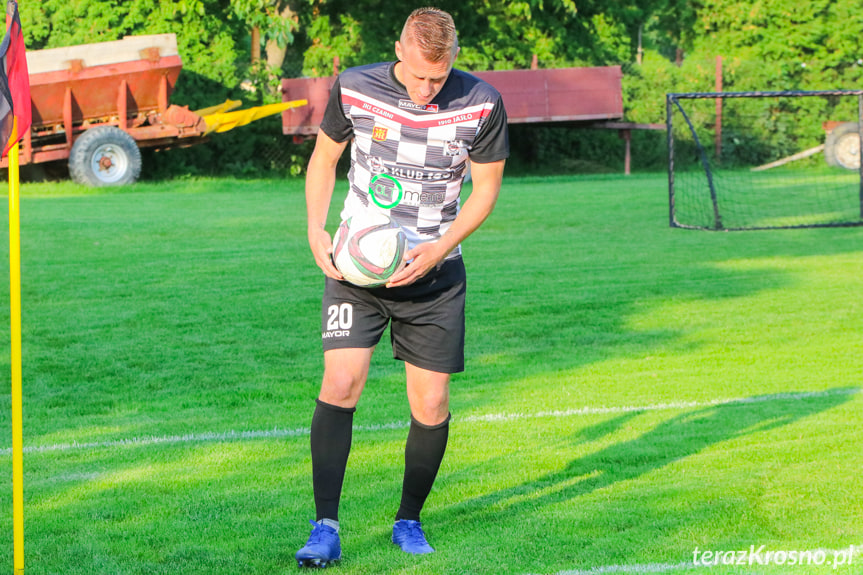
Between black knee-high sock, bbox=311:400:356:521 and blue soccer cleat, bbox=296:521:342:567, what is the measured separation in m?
0.07

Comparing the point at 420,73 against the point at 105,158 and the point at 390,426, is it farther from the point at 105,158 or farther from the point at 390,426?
the point at 105,158

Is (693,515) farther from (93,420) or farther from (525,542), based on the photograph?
(93,420)

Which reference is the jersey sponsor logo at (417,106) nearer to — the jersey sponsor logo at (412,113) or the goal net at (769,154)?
the jersey sponsor logo at (412,113)

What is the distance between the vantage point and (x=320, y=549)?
3.96 metres

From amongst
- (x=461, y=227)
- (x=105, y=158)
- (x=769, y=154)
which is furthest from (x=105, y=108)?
(x=461, y=227)

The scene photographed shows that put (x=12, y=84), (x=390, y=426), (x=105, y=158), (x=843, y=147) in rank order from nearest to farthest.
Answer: (x=12, y=84)
(x=390, y=426)
(x=105, y=158)
(x=843, y=147)

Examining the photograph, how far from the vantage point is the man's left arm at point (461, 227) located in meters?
3.94

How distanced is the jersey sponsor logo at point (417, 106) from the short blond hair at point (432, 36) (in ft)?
0.68

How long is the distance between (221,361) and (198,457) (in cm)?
262

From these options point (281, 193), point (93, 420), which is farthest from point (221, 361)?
point (281, 193)

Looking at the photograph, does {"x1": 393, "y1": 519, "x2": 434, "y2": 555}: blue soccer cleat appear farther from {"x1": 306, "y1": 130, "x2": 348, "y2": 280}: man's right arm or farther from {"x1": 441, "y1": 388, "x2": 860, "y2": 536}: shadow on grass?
{"x1": 306, "y1": 130, "x2": 348, "y2": 280}: man's right arm

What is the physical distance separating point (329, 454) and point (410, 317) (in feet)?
1.89

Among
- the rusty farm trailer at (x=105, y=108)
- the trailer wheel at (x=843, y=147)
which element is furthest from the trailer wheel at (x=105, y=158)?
the trailer wheel at (x=843, y=147)

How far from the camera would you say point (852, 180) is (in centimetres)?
2362
